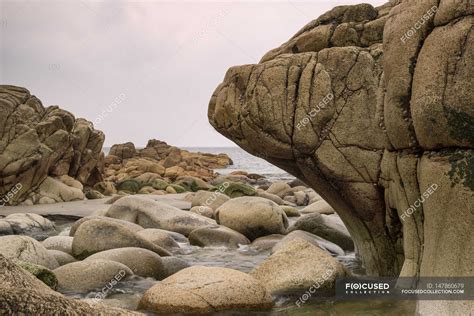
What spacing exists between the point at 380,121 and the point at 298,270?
2.51m

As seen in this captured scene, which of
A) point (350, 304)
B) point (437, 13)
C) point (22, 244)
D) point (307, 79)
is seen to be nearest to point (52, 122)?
point (22, 244)

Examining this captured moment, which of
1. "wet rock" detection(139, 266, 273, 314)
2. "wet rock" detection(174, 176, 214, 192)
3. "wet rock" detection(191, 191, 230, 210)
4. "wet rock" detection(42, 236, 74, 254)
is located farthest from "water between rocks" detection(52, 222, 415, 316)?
"wet rock" detection(174, 176, 214, 192)

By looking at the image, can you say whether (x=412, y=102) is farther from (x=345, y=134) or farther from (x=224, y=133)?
(x=224, y=133)

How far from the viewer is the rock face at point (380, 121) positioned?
5.34 m

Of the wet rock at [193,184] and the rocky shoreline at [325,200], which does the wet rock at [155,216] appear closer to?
the rocky shoreline at [325,200]

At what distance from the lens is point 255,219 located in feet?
45.5

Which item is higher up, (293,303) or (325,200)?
(325,200)

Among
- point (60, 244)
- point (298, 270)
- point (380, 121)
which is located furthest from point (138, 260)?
point (380, 121)

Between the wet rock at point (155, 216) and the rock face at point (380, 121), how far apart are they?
4692 mm

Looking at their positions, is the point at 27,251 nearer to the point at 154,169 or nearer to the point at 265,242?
the point at 265,242

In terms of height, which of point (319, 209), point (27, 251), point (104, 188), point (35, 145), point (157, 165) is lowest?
point (319, 209)

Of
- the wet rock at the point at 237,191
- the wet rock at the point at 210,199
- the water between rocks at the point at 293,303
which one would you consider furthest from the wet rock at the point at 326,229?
the wet rock at the point at 237,191

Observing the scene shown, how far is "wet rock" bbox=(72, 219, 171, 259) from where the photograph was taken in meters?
10.4

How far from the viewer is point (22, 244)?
359 inches
